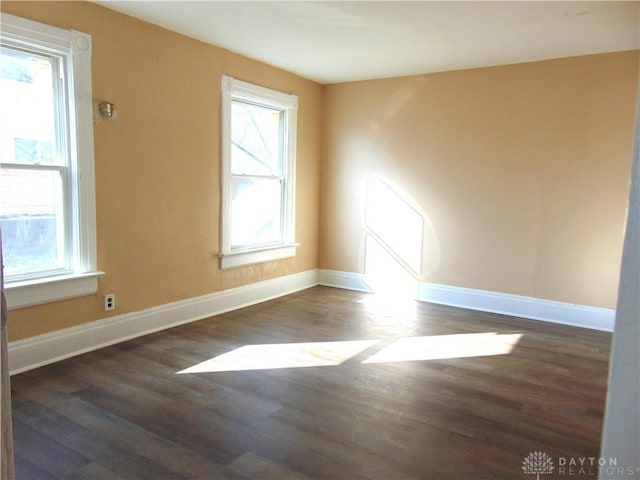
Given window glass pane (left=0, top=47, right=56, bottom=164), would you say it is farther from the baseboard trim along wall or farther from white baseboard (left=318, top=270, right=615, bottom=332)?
white baseboard (left=318, top=270, right=615, bottom=332)

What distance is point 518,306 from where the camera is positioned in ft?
14.6

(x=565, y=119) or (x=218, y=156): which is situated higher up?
(x=565, y=119)

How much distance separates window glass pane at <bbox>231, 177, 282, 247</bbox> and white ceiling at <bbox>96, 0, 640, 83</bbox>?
124 cm

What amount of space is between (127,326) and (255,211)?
5.97 ft

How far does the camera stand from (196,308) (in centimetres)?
405

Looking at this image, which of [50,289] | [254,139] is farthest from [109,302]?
[254,139]

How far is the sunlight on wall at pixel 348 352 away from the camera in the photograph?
307 centimetres

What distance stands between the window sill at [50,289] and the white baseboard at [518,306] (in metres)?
3.07

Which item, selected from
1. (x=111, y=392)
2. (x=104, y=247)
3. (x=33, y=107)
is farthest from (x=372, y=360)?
(x=33, y=107)

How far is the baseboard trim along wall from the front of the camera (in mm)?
2979

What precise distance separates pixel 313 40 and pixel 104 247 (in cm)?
231

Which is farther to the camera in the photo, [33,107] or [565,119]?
[565,119]

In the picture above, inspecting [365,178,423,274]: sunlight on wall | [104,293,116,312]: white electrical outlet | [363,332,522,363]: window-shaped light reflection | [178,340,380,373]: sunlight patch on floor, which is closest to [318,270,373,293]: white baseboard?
[365,178,423,274]: sunlight on wall

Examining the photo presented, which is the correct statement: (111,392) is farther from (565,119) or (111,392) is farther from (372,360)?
(565,119)
